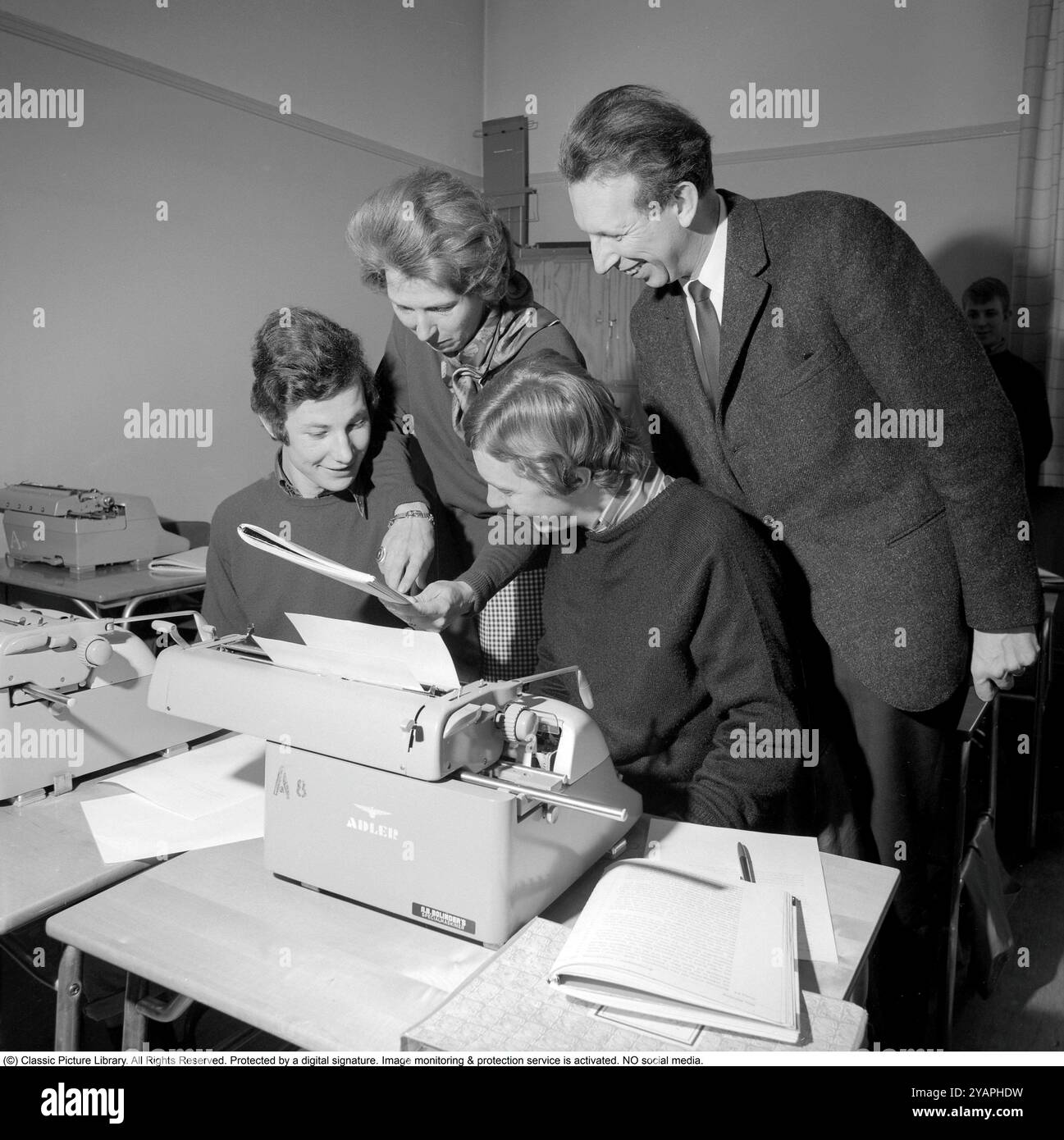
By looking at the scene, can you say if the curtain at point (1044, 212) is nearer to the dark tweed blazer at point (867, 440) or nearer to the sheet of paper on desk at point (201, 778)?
the dark tweed blazer at point (867, 440)

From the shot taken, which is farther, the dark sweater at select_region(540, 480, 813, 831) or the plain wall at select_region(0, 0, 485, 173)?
the plain wall at select_region(0, 0, 485, 173)

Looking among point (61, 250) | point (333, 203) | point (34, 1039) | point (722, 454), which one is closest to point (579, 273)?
point (333, 203)

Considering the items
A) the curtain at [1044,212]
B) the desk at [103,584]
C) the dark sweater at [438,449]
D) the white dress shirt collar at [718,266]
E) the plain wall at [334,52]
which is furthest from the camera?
the curtain at [1044,212]

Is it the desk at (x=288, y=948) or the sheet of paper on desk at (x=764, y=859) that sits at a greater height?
the sheet of paper on desk at (x=764, y=859)

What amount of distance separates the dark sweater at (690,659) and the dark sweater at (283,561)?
519 millimetres

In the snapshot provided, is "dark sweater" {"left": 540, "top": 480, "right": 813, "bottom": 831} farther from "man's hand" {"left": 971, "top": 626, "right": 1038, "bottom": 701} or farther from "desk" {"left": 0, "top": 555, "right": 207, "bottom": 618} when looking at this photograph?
"desk" {"left": 0, "top": 555, "right": 207, "bottom": 618}

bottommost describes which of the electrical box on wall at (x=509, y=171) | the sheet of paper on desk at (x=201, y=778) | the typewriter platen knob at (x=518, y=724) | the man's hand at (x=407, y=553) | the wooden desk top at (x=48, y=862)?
the wooden desk top at (x=48, y=862)

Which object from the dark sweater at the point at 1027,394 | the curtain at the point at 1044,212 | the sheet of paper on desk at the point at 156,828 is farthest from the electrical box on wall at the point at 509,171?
the sheet of paper on desk at the point at 156,828

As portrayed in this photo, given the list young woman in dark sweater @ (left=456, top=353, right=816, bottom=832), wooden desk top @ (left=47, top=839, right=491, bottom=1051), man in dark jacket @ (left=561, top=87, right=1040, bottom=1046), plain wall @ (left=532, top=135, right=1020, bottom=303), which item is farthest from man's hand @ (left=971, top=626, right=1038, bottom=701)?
plain wall @ (left=532, top=135, right=1020, bottom=303)

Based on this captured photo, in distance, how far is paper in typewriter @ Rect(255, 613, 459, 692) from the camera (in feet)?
3.47

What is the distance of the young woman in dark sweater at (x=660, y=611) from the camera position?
1.37 metres

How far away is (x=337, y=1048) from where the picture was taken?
875 millimetres

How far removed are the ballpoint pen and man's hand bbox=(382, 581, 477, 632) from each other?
53 centimetres

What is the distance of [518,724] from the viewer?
108 cm
